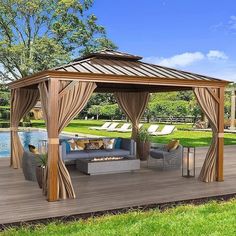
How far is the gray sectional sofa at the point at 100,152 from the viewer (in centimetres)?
1054

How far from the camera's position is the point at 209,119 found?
928cm

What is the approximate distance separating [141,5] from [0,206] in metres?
48.9

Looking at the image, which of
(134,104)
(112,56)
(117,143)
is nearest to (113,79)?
(112,56)

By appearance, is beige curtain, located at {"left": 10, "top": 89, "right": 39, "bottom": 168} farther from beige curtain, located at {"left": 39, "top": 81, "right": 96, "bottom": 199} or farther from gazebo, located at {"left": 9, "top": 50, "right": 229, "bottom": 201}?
beige curtain, located at {"left": 39, "top": 81, "right": 96, "bottom": 199}

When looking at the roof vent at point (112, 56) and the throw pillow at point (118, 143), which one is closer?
the roof vent at point (112, 56)

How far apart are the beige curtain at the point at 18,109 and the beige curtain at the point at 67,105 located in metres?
3.38

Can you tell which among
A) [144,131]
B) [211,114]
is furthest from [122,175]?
[144,131]

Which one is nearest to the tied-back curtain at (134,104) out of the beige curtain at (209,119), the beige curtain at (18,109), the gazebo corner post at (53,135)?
the beige curtain at (18,109)

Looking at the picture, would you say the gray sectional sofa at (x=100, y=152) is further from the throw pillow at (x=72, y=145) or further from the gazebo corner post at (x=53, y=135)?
the gazebo corner post at (x=53, y=135)

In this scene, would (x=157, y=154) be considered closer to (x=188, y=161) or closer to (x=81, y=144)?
(x=188, y=161)

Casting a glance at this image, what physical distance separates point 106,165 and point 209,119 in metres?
2.92

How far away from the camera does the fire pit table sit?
9.90m

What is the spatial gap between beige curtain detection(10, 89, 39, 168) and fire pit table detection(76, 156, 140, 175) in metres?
1.91

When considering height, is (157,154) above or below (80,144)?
below
